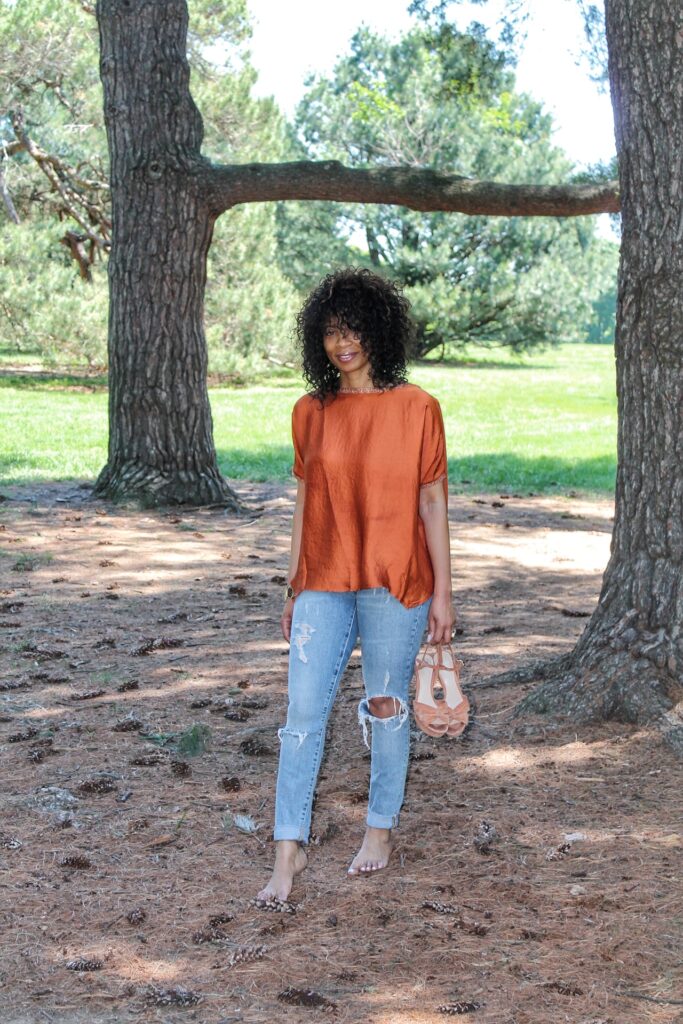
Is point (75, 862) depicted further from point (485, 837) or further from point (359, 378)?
point (359, 378)

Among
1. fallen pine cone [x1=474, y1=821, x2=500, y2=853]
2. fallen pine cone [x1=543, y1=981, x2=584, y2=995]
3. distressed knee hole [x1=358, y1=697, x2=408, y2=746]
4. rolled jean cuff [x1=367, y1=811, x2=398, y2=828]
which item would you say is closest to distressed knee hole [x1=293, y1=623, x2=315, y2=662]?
distressed knee hole [x1=358, y1=697, x2=408, y2=746]

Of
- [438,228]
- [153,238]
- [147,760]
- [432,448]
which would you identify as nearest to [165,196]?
[153,238]

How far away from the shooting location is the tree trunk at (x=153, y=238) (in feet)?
33.0

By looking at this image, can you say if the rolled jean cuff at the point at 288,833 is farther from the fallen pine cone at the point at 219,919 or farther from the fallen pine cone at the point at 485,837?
the fallen pine cone at the point at 485,837

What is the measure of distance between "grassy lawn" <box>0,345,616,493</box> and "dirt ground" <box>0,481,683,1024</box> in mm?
6305

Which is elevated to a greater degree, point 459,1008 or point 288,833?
point 288,833

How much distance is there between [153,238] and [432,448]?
278 inches

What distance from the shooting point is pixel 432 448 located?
3.56 meters

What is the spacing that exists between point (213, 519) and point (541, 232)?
75.5 feet

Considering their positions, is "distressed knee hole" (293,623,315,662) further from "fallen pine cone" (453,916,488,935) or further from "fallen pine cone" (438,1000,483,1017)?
"fallen pine cone" (438,1000,483,1017)

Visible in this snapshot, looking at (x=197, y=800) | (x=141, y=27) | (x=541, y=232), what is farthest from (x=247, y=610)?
(x=541, y=232)

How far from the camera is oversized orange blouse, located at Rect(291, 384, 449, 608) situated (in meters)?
3.53

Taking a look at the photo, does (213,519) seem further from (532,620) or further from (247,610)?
(532,620)

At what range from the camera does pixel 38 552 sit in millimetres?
8594
